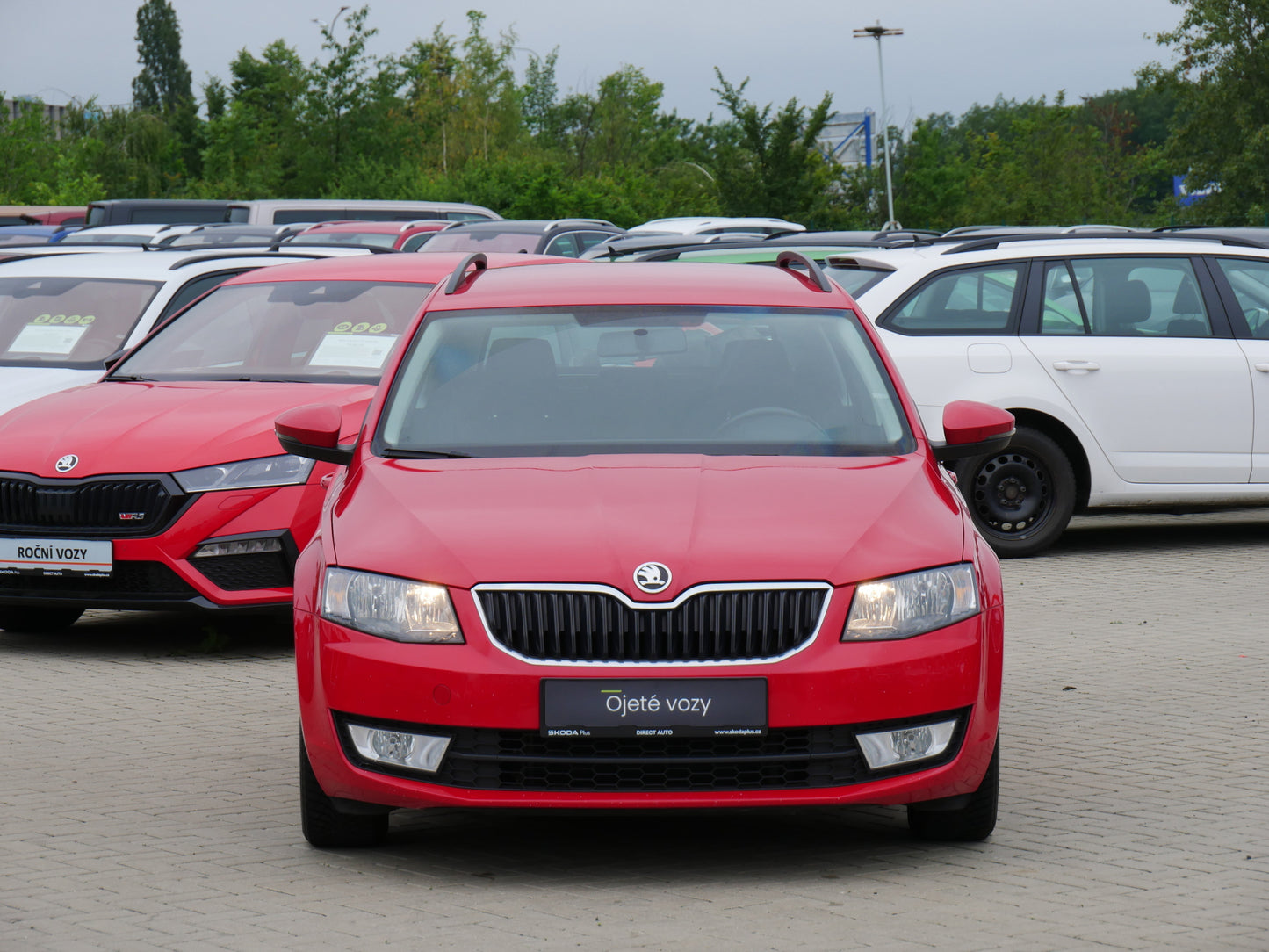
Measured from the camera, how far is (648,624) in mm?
4258

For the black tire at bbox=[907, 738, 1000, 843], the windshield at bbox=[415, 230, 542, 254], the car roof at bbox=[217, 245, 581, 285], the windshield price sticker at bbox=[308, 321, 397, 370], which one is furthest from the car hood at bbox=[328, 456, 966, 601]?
the windshield at bbox=[415, 230, 542, 254]

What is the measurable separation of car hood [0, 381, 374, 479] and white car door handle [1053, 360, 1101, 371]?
4.06 meters

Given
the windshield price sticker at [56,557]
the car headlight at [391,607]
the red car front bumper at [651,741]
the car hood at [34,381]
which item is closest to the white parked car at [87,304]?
the car hood at [34,381]

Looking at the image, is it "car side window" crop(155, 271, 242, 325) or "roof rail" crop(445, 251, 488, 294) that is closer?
"roof rail" crop(445, 251, 488, 294)

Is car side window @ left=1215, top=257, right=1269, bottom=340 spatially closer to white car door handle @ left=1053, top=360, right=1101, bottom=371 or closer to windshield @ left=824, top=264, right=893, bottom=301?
white car door handle @ left=1053, top=360, right=1101, bottom=371

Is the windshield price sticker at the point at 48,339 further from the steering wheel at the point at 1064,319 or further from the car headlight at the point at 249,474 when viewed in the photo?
the steering wheel at the point at 1064,319

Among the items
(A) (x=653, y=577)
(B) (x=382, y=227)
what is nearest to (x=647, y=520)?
(A) (x=653, y=577)

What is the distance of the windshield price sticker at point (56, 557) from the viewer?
748 centimetres

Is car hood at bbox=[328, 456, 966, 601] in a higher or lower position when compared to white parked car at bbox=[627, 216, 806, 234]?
lower

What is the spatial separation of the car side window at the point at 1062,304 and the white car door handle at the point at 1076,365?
0.21 meters

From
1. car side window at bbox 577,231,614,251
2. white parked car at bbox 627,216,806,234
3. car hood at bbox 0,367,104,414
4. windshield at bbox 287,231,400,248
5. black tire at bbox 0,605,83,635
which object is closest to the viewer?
black tire at bbox 0,605,83,635

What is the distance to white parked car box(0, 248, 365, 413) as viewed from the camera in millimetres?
10055

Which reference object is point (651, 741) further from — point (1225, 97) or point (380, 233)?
point (1225, 97)

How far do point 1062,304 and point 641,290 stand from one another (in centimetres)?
519
